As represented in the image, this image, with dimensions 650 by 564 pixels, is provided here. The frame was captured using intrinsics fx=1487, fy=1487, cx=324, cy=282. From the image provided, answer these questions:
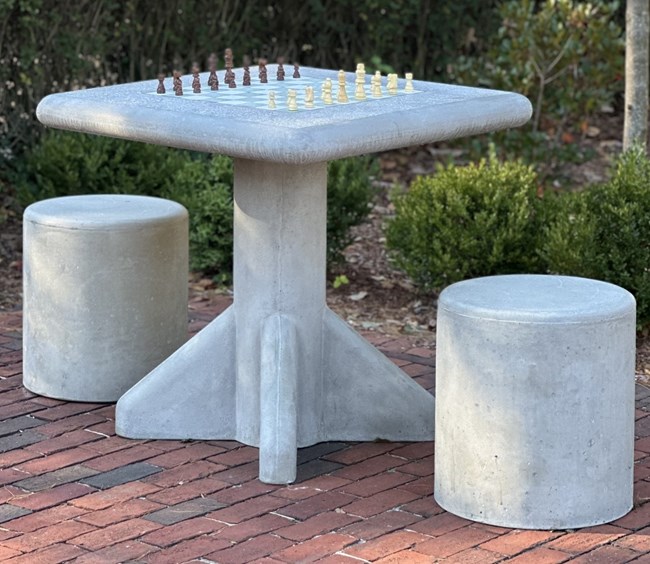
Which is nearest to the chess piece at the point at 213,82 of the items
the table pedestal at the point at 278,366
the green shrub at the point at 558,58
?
the table pedestal at the point at 278,366

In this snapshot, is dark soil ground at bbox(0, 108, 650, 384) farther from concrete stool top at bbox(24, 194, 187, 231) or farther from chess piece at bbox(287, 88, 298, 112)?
chess piece at bbox(287, 88, 298, 112)

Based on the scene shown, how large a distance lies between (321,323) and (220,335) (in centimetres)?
40

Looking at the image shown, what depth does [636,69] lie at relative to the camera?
8227mm

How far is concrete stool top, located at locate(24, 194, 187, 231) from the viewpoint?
6211 mm

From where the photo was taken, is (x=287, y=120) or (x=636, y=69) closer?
(x=287, y=120)

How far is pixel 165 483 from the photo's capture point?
5.44 meters

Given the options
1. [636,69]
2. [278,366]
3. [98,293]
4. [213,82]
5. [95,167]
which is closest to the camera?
[278,366]

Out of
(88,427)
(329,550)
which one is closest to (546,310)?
(329,550)

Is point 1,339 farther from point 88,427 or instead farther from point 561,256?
point 561,256

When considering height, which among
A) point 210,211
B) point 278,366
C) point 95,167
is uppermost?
point 95,167

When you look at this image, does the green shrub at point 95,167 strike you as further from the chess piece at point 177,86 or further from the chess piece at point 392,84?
the chess piece at point 392,84

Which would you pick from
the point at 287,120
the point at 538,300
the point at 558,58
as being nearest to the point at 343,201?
the point at 558,58

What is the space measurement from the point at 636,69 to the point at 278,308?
3.45m

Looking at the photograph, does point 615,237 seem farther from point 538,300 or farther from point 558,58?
point 558,58
